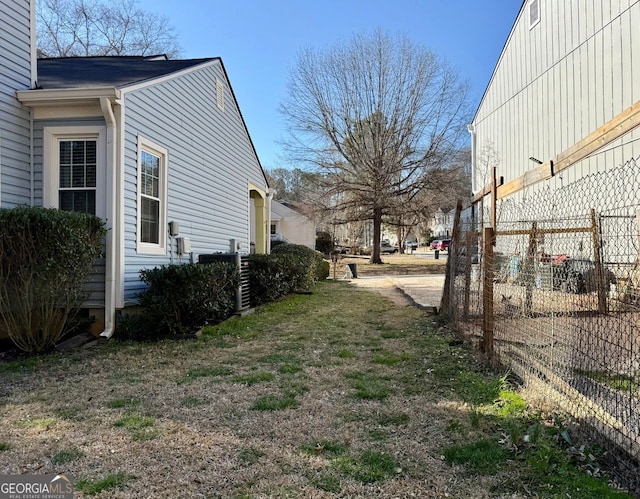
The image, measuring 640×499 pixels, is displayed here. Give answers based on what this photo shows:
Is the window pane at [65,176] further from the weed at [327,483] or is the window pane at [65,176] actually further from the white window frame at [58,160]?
the weed at [327,483]

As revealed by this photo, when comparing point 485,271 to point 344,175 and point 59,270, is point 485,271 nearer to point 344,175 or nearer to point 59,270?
point 59,270

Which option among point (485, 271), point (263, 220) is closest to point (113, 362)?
point (485, 271)

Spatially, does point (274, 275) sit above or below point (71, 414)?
above

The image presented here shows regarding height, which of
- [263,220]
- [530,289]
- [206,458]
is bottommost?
[206,458]

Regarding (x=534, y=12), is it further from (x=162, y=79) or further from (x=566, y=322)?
(x=566, y=322)

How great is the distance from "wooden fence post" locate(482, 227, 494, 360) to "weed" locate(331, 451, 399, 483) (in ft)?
7.23

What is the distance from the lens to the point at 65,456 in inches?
98.2

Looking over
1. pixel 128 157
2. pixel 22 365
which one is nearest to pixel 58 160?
pixel 128 157

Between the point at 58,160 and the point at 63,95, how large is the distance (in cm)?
87

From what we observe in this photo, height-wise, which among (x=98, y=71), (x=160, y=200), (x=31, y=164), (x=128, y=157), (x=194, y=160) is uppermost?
(x=98, y=71)

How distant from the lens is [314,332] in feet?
20.2

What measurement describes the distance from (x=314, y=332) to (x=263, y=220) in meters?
7.69

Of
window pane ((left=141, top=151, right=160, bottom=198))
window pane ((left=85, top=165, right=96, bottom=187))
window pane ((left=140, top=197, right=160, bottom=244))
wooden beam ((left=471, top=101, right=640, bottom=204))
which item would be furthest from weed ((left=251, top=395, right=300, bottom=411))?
window pane ((left=141, top=151, right=160, bottom=198))

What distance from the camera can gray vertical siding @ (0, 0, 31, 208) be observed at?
5.32 m
